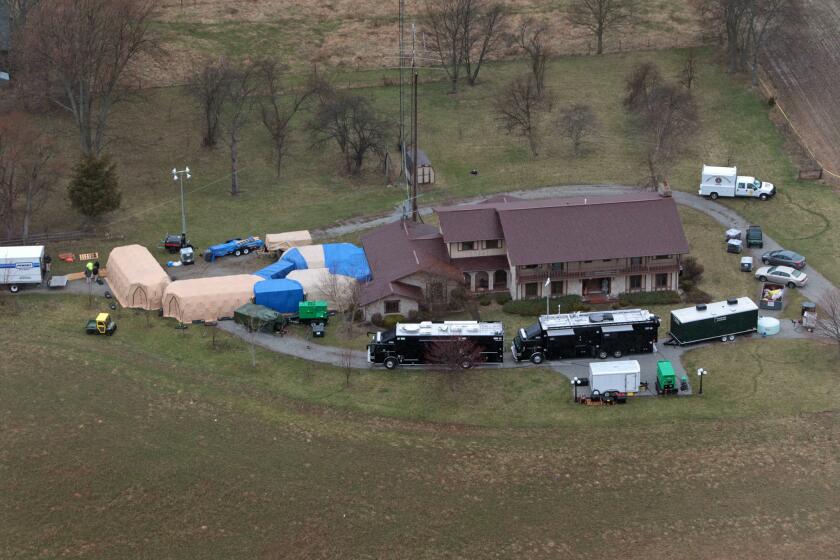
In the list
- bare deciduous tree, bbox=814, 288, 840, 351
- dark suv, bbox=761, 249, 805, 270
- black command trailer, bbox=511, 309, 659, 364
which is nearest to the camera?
black command trailer, bbox=511, 309, 659, 364

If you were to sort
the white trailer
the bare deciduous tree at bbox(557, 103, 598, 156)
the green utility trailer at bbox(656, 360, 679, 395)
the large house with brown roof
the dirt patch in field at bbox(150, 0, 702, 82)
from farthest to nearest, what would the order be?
the dirt patch in field at bbox(150, 0, 702, 82), the bare deciduous tree at bbox(557, 103, 598, 156), the large house with brown roof, the green utility trailer at bbox(656, 360, 679, 395), the white trailer

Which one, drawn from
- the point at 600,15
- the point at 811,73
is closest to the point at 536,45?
the point at 600,15

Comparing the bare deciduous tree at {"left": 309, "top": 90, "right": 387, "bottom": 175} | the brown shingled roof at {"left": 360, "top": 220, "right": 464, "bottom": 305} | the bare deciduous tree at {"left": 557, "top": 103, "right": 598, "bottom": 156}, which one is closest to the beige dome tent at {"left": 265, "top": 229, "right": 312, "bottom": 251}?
the brown shingled roof at {"left": 360, "top": 220, "right": 464, "bottom": 305}

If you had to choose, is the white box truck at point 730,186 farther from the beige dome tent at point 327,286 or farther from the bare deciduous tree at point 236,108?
the bare deciduous tree at point 236,108

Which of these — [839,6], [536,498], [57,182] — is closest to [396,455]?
[536,498]

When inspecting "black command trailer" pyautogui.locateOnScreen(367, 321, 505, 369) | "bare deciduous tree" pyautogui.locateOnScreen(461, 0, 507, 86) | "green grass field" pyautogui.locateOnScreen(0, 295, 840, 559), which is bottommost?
"green grass field" pyautogui.locateOnScreen(0, 295, 840, 559)

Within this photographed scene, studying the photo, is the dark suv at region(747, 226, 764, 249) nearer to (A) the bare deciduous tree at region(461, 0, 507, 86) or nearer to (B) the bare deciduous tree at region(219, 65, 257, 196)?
(A) the bare deciduous tree at region(461, 0, 507, 86)

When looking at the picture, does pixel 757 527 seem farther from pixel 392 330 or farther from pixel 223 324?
pixel 223 324
